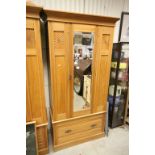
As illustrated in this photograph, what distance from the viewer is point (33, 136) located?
6.02 feet

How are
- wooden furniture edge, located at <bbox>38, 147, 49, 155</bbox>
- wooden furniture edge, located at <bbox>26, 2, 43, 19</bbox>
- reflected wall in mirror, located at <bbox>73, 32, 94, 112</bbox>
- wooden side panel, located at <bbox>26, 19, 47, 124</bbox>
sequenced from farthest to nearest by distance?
wooden furniture edge, located at <bbox>38, 147, 49, 155</bbox> → reflected wall in mirror, located at <bbox>73, 32, 94, 112</bbox> → wooden side panel, located at <bbox>26, 19, 47, 124</bbox> → wooden furniture edge, located at <bbox>26, 2, 43, 19</bbox>

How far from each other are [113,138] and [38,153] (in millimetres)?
1317

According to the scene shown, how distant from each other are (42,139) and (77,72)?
1156mm

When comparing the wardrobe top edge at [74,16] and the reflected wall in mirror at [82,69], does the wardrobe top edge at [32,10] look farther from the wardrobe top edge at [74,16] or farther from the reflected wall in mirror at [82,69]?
the reflected wall in mirror at [82,69]

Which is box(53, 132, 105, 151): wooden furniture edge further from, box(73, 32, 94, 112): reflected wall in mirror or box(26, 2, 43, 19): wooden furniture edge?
box(26, 2, 43, 19): wooden furniture edge

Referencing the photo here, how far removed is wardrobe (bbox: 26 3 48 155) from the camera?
1.57 m

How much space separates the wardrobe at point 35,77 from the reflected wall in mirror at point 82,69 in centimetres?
50

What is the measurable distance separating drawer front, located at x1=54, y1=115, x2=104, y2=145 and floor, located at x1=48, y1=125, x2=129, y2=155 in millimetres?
147

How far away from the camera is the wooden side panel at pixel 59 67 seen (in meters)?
1.72

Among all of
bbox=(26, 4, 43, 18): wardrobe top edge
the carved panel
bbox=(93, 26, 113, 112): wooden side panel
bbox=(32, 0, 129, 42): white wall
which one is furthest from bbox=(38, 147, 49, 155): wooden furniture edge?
bbox=(32, 0, 129, 42): white wall

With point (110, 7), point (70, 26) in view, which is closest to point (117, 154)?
point (70, 26)

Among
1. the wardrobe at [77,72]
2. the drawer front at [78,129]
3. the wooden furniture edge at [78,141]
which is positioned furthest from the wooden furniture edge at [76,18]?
the wooden furniture edge at [78,141]

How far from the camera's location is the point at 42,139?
Result: 202 centimetres

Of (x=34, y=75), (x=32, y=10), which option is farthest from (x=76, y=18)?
A: (x=34, y=75)
